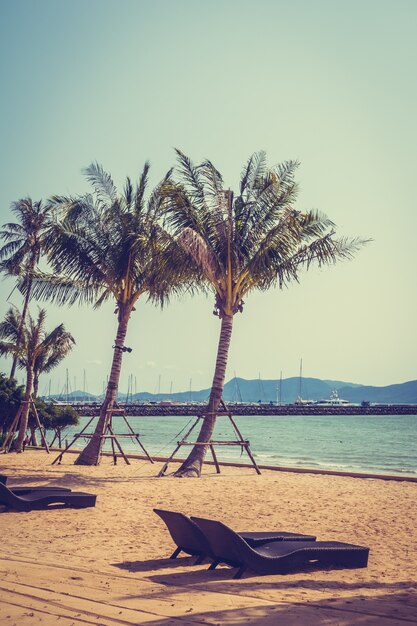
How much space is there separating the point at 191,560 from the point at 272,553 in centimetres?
119

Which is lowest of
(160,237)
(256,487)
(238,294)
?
(256,487)

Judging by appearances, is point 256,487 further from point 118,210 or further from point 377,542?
point 118,210

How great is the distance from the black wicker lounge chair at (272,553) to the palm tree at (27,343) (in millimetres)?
19270

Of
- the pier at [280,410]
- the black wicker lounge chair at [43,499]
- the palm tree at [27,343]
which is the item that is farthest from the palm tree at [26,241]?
the pier at [280,410]

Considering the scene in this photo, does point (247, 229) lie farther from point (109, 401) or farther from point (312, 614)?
point (312, 614)

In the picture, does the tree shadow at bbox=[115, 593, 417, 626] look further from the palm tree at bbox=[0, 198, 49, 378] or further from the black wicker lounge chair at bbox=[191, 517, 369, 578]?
the palm tree at bbox=[0, 198, 49, 378]

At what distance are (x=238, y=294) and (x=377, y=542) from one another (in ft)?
34.6

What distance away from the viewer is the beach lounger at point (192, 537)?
8.19 metres

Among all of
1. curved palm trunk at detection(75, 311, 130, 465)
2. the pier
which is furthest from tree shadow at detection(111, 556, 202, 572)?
the pier

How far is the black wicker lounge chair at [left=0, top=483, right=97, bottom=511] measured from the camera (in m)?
11.8

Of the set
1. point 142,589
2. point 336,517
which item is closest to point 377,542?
point 336,517

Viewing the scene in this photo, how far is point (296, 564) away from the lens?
7.98 meters

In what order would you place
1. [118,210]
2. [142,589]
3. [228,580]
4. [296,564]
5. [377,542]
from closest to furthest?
1. [142,589]
2. [228,580]
3. [296,564]
4. [377,542]
5. [118,210]

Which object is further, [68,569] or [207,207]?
[207,207]
